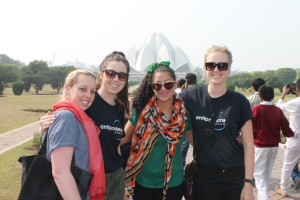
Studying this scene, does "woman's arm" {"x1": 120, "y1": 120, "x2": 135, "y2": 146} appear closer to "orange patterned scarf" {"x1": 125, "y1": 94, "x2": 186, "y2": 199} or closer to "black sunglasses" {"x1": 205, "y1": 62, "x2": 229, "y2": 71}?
"orange patterned scarf" {"x1": 125, "y1": 94, "x2": 186, "y2": 199}

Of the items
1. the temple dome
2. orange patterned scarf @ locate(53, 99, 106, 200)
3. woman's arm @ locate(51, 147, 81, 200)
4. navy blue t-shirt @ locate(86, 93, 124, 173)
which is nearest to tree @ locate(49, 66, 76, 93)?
the temple dome

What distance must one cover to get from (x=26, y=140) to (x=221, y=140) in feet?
23.0

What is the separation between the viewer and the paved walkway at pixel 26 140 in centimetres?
395

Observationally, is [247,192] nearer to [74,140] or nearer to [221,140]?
[221,140]

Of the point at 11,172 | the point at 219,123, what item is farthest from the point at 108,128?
the point at 11,172

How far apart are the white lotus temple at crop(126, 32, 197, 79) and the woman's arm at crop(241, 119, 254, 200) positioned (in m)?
51.4

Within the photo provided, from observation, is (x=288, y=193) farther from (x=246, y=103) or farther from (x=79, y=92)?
(x=79, y=92)

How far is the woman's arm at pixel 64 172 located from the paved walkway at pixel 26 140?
318 cm

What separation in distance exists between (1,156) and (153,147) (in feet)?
16.9

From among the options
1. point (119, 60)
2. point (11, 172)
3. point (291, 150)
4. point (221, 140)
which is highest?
point (119, 60)

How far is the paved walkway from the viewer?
3.95 metres

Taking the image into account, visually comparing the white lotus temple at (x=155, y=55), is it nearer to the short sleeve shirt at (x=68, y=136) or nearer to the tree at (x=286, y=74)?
the tree at (x=286, y=74)

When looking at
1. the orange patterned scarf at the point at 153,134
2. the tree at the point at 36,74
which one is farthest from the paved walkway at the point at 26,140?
the tree at the point at 36,74

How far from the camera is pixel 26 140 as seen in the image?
25.6ft
